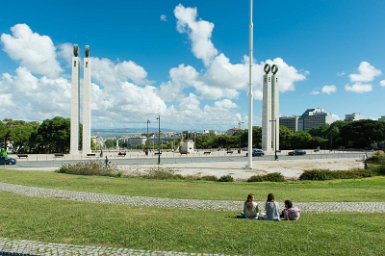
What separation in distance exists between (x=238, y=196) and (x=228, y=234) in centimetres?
805

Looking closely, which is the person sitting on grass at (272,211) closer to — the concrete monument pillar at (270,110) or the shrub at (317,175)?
the shrub at (317,175)

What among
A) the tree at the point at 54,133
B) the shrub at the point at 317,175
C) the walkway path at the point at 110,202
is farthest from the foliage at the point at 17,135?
the shrub at the point at 317,175

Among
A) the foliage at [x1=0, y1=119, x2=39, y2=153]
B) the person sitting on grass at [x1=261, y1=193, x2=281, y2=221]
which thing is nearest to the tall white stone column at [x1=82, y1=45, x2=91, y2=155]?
the foliage at [x1=0, y1=119, x2=39, y2=153]

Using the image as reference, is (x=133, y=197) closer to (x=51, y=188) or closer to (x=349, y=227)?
(x=51, y=188)

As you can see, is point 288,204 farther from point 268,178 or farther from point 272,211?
point 268,178

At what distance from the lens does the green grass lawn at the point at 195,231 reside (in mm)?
8070

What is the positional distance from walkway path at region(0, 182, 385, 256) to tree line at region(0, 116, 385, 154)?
2337 inches

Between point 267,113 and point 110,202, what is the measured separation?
7685 cm

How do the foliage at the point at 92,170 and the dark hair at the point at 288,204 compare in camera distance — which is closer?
the dark hair at the point at 288,204

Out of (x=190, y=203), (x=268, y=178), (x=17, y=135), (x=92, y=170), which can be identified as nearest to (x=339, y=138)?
(x=268, y=178)

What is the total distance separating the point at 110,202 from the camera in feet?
48.6

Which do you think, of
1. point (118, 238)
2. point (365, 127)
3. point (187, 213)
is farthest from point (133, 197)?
point (365, 127)

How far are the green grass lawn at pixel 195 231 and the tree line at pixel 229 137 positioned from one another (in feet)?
224

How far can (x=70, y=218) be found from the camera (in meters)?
10.8
